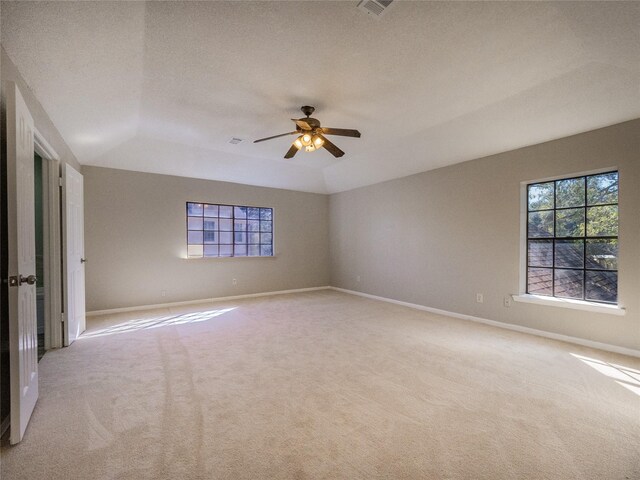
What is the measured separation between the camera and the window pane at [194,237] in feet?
18.9

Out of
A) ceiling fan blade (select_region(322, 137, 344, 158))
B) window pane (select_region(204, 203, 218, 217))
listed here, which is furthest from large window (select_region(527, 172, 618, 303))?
window pane (select_region(204, 203, 218, 217))

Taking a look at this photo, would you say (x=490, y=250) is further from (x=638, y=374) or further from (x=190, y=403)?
(x=190, y=403)

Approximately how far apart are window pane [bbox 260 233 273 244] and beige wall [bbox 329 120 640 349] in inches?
69.0

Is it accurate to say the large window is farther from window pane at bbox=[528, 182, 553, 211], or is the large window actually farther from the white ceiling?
the white ceiling

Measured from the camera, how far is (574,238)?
3.60 m

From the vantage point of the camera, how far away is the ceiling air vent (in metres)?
1.85

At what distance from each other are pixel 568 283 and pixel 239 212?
5598mm

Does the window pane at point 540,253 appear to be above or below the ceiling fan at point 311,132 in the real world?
below

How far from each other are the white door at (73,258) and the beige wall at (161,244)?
997mm

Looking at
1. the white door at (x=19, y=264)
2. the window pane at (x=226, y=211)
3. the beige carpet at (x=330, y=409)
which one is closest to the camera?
the beige carpet at (x=330, y=409)

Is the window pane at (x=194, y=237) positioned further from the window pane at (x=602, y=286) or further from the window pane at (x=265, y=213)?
the window pane at (x=602, y=286)

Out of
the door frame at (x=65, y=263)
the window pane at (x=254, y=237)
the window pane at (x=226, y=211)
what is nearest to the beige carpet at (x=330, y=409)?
the door frame at (x=65, y=263)

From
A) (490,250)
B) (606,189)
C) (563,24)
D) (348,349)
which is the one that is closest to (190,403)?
(348,349)

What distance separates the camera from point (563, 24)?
2.07 metres
